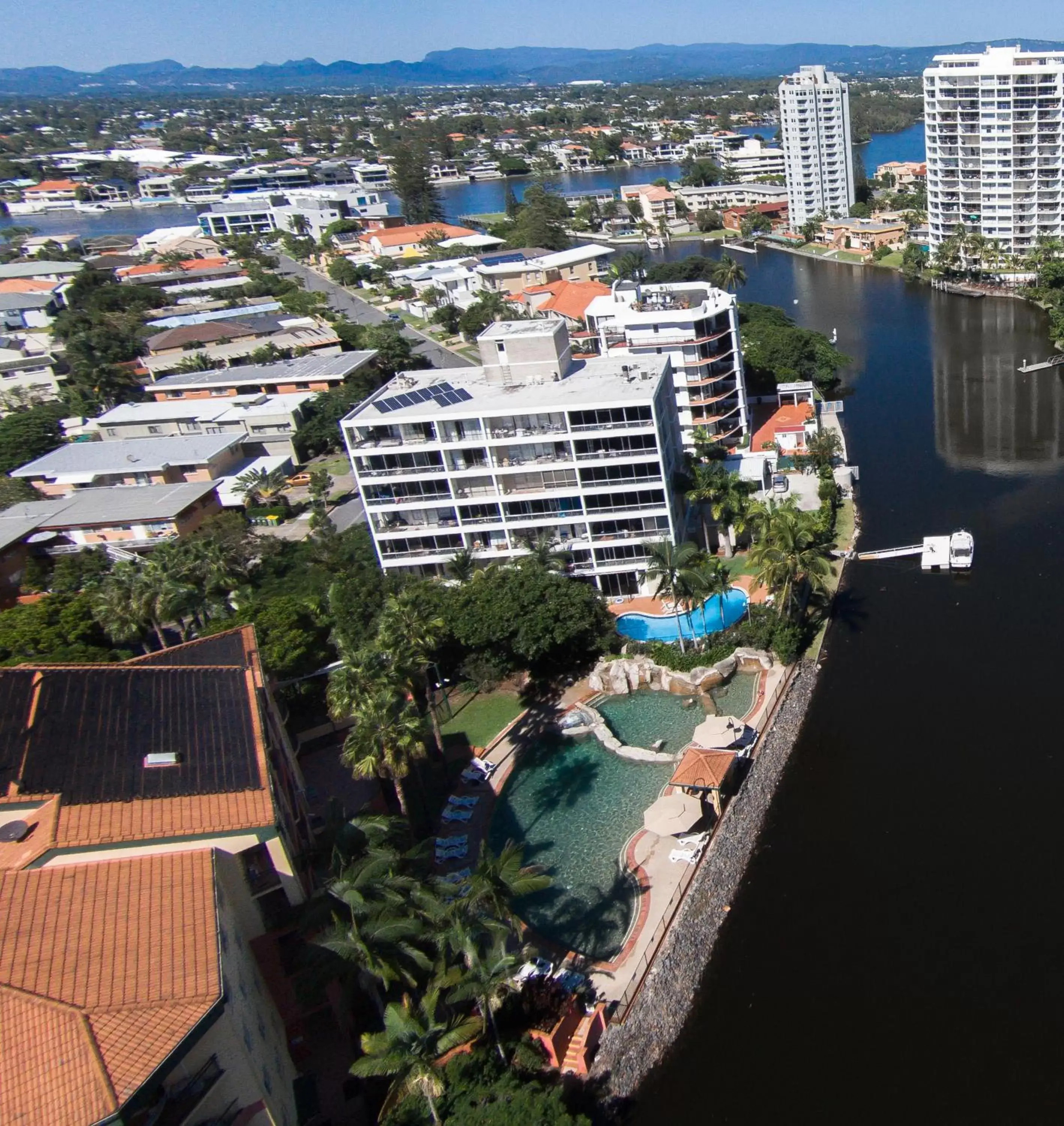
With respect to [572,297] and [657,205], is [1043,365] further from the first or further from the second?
[657,205]

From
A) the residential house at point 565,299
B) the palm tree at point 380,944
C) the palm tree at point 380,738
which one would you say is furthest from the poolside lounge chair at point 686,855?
the residential house at point 565,299

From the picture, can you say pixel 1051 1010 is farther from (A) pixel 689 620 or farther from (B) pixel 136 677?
(B) pixel 136 677

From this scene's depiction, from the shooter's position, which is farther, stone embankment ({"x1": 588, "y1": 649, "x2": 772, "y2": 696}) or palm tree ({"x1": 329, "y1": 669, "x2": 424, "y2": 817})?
stone embankment ({"x1": 588, "y1": 649, "x2": 772, "y2": 696})

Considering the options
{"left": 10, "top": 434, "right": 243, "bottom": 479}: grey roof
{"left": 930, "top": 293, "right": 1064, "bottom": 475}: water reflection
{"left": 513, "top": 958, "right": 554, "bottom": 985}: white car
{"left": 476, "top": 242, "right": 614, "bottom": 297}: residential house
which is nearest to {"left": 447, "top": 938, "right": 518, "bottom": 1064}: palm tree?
{"left": 513, "top": 958, "right": 554, "bottom": 985}: white car

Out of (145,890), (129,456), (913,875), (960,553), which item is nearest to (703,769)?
(913,875)

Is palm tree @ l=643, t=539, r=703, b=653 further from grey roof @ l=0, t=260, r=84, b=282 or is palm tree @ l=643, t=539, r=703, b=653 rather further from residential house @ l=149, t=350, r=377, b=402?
grey roof @ l=0, t=260, r=84, b=282

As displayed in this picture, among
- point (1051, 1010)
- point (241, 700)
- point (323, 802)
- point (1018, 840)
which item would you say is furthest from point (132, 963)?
point (1018, 840)
